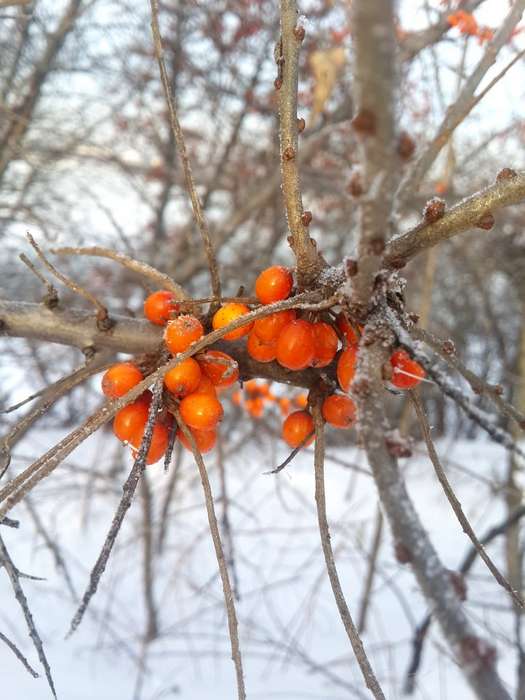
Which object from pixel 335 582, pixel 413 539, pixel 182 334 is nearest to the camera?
pixel 413 539

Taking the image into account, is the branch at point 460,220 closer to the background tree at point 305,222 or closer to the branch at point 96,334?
the background tree at point 305,222

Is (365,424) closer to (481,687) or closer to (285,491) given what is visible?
(481,687)

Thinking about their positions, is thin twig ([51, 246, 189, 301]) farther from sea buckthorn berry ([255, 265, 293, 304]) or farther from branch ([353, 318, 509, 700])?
branch ([353, 318, 509, 700])

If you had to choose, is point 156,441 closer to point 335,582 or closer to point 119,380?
point 119,380

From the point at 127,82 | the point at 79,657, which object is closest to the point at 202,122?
the point at 127,82

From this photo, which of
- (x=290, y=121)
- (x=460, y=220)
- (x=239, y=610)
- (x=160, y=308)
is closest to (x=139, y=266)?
(x=160, y=308)
